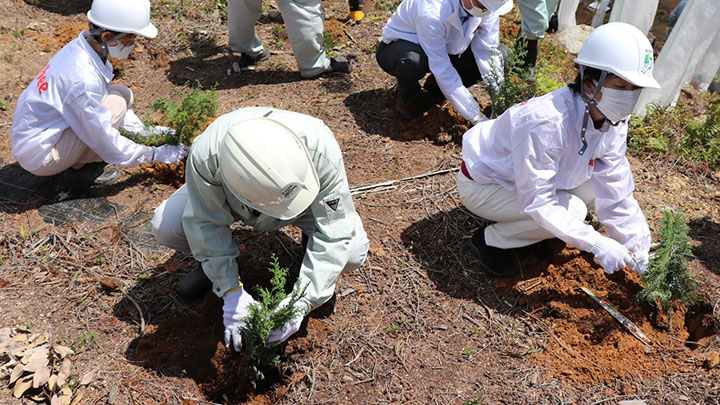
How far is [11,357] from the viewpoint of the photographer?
105 inches

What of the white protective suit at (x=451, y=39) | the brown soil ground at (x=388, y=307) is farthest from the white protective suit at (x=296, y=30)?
the brown soil ground at (x=388, y=307)

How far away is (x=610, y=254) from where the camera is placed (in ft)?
9.47

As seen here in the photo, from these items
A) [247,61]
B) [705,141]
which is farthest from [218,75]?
[705,141]

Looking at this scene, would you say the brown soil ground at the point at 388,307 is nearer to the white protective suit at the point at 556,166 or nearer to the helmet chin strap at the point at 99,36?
the white protective suit at the point at 556,166

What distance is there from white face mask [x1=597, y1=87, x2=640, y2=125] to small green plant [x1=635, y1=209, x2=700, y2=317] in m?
0.59

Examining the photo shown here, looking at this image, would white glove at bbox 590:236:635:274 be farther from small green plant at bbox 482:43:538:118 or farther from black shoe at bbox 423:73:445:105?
black shoe at bbox 423:73:445:105

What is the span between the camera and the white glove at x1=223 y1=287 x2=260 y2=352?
264cm

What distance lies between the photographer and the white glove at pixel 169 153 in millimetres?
3746

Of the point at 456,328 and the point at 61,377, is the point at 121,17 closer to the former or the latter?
the point at 61,377

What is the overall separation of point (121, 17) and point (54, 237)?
4.36 ft

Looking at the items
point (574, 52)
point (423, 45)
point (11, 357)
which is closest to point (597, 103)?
point (423, 45)

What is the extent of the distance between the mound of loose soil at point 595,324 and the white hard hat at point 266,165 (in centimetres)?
149

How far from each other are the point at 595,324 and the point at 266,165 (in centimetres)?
191

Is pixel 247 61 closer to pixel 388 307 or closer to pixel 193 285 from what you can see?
pixel 193 285
